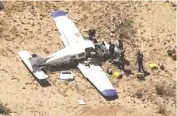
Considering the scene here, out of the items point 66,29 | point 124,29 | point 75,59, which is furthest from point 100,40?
point 75,59

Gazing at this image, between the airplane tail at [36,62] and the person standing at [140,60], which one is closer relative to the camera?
the airplane tail at [36,62]

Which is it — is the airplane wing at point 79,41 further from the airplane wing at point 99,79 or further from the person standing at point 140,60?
the person standing at point 140,60

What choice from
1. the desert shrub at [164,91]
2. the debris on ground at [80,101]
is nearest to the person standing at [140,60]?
the desert shrub at [164,91]

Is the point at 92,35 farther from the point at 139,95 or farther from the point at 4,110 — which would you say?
the point at 4,110

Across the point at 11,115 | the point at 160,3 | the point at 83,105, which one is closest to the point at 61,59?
the point at 83,105

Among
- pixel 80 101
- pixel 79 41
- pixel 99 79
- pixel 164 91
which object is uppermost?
pixel 79 41

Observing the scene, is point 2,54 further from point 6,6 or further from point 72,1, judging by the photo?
point 72,1

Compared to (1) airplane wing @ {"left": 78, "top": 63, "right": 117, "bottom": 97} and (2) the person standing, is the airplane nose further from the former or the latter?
(2) the person standing
